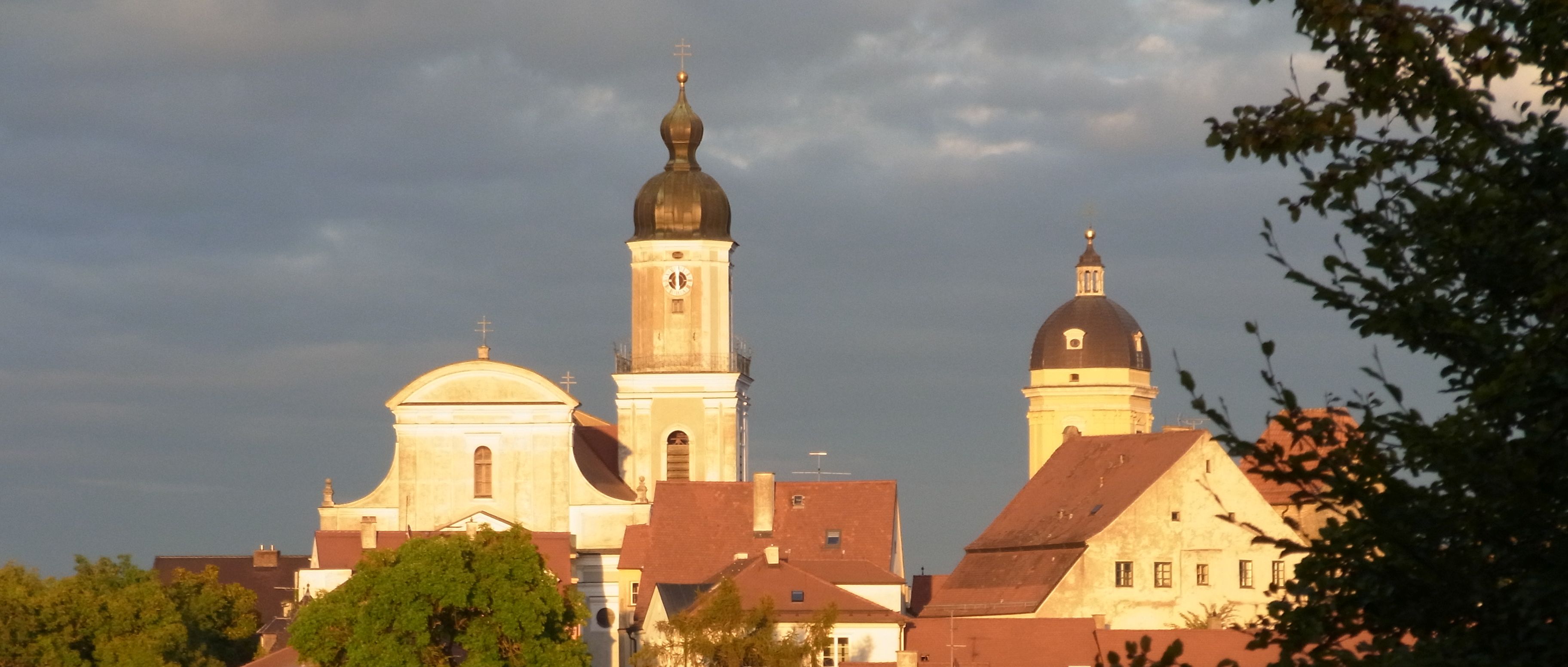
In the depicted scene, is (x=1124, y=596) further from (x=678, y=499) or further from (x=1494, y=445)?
(x=1494, y=445)

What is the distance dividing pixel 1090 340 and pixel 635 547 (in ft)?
143

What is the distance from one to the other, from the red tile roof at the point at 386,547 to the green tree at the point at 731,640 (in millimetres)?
17220

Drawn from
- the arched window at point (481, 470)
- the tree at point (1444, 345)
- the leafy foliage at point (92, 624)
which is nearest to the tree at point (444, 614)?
the leafy foliage at point (92, 624)

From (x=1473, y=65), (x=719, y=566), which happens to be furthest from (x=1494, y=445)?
(x=719, y=566)

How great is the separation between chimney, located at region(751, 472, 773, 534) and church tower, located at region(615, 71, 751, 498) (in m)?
3.82

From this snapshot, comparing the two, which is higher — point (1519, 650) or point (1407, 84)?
point (1407, 84)

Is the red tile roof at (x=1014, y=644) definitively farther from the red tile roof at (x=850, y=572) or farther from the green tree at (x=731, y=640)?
the red tile roof at (x=850, y=572)

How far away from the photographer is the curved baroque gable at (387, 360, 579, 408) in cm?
8694

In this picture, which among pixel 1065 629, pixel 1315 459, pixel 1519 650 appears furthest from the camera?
pixel 1065 629

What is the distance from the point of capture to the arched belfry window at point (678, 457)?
3551 inches

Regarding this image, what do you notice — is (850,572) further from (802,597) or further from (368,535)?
(368,535)

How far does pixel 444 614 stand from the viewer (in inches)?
2427

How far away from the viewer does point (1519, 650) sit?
44.2 feet

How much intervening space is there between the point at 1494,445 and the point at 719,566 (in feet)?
228
